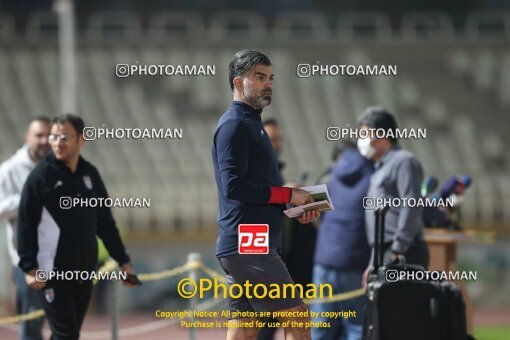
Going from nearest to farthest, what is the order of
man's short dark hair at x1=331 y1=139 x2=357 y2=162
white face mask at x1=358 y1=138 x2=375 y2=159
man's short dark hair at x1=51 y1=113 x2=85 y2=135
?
man's short dark hair at x1=51 y1=113 x2=85 y2=135, white face mask at x1=358 y1=138 x2=375 y2=159, man's short dark hair at x1=331 y1=139 x2=357 y2=162

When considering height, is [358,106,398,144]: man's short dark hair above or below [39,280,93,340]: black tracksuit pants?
above

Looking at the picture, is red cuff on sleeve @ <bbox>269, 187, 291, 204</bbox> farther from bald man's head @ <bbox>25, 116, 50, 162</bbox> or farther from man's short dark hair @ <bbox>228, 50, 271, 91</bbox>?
bald man's head @ <bbox>25, 116, 50, 162</bbox>

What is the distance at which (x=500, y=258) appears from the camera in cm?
1917

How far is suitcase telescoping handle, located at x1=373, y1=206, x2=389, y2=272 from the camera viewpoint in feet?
21.7

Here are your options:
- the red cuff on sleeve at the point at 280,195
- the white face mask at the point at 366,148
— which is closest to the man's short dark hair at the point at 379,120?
the white face mask at the point at 366,148

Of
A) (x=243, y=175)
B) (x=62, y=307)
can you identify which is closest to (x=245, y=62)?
(x=243, y=175)

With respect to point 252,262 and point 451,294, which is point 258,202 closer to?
point 252,262

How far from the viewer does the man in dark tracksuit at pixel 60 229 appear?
6586 millimetres

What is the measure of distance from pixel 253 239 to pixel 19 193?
288cm

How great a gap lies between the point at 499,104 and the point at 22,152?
18.1 m

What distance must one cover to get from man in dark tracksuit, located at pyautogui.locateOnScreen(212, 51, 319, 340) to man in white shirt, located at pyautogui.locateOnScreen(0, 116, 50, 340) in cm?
248

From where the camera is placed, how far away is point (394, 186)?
728cm

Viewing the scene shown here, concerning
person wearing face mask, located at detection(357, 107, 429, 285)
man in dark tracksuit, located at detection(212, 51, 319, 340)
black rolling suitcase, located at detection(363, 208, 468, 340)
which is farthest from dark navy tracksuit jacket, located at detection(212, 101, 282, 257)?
person wearing face mask, located at detection(357, 107, 429, 285)

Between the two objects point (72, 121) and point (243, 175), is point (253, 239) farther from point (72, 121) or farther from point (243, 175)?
point (72, 121)
